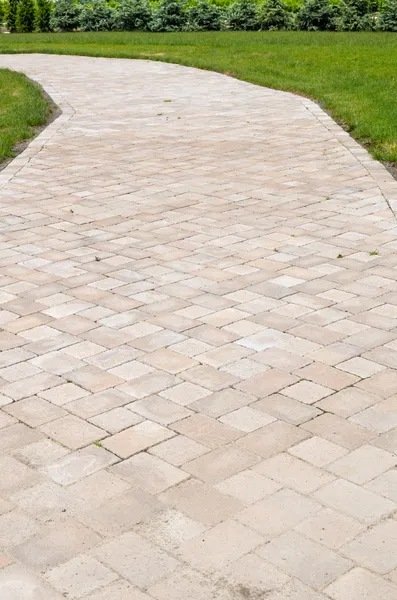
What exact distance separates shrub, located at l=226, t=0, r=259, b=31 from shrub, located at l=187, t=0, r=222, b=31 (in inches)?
15.8

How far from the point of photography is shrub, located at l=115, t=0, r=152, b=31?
97.9ft

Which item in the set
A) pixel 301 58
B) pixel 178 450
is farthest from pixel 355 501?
pixel 301 58

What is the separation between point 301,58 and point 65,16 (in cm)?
1417

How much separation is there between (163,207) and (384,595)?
19.8 ft

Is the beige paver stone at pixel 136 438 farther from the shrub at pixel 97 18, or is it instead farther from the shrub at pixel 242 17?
the shrub at pixel 97 18

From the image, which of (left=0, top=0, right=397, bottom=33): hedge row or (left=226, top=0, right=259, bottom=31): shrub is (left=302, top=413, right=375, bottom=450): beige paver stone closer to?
(left=0, top=0, right=397, bottom=33): hedge row

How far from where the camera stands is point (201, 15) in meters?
29.3

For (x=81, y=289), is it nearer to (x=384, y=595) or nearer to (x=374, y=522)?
(x=374, y=522)

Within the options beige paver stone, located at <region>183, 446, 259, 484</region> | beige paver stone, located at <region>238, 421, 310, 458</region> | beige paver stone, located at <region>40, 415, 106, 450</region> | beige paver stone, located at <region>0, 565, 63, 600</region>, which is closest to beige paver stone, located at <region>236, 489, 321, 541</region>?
beige paver stone, located at <region>183, 446, 259, 484</region>

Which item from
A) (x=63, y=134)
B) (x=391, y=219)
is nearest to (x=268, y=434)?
(x=391, y=219)

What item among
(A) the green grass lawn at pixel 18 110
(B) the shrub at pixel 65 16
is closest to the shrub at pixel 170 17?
(B) the shrub at pixel 65 16

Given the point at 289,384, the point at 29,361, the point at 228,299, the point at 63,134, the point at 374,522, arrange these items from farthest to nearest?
the point at 63,134
the point at 228,299
the point at 29,361
the point at 289,384
the point at 374,522

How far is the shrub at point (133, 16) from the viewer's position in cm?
2983

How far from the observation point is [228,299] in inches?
254
